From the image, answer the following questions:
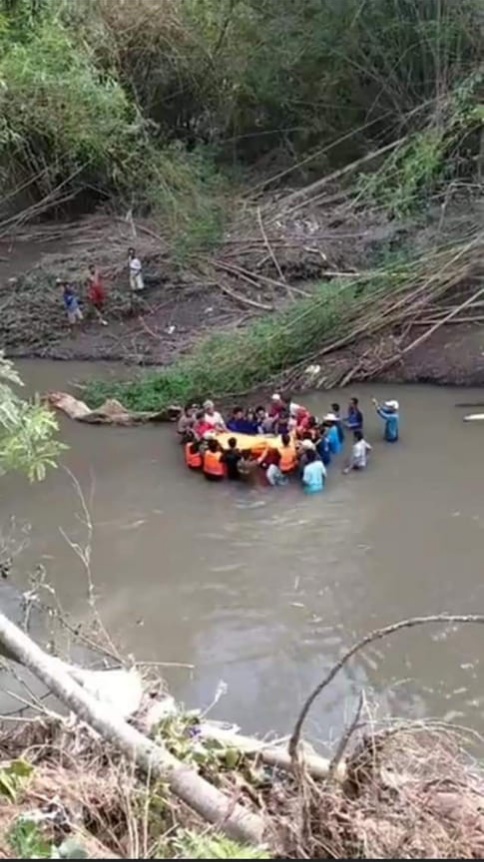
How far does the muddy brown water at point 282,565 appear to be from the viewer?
884 cm

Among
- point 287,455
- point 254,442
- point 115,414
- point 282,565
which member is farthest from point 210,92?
point 282,565

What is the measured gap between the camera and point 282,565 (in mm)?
11078

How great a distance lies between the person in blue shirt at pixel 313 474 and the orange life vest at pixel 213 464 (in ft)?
3.33

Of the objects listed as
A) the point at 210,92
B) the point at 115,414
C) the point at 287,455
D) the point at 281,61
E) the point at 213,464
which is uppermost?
the point at 281,61

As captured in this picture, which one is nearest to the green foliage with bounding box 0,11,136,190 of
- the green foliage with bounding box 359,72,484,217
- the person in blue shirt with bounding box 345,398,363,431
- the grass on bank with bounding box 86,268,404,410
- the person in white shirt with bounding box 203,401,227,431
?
the grass on bank with bounding box 86,268,404,410

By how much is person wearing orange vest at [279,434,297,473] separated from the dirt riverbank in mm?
4537

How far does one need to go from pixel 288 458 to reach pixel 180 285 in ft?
24.1

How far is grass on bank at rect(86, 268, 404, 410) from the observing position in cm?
1534

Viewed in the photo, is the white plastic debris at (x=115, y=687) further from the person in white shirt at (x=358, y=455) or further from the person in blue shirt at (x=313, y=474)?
the person in white shirt at (x=358, y=455)

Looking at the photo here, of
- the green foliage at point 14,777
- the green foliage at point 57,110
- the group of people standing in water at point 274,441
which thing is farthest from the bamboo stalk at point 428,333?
the green foliage at point 14,777

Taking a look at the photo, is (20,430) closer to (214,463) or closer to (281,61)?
(214,463)

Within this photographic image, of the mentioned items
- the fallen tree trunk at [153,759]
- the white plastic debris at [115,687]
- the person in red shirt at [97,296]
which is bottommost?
the person in red shirt at [97,296]

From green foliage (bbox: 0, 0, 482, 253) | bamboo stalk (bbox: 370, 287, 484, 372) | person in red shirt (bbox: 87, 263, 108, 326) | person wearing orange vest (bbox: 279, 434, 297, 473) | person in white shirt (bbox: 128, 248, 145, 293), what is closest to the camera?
person wearing orange vest (bbox: 279, 434, 297, 473)

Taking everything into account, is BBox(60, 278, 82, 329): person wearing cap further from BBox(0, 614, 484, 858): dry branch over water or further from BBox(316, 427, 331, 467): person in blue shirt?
BBox(0, 614, 484, 858): dry branch over water
